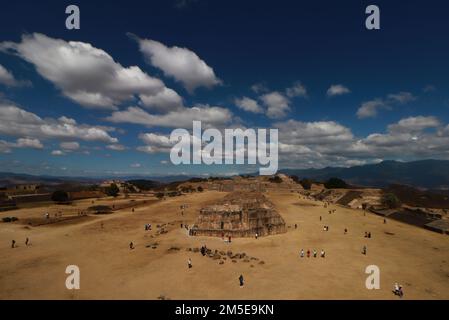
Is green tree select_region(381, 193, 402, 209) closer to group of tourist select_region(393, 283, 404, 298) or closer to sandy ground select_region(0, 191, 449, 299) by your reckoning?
sandy ground select_region(0, 191, 449, 299)

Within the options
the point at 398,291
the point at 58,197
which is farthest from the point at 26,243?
the point at 58,197

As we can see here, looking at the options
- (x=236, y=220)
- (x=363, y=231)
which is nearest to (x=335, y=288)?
(x=236, y=220)

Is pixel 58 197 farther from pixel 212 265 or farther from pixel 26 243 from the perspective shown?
pixel 212 265

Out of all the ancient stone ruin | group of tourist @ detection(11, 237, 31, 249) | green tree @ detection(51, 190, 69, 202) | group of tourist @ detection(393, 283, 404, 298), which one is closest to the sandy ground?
group of tourist @ detection(393, 283, 404, 298)

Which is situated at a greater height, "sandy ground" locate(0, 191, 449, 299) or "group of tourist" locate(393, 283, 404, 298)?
"group of tourist" locate(393, 283, 404, 298)

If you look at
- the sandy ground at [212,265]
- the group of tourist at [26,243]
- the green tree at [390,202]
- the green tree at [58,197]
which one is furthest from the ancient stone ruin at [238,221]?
the green tree at [58,197]

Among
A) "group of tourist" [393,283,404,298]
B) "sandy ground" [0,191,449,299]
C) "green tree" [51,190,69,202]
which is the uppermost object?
"green tree" [51,190,69,202]
